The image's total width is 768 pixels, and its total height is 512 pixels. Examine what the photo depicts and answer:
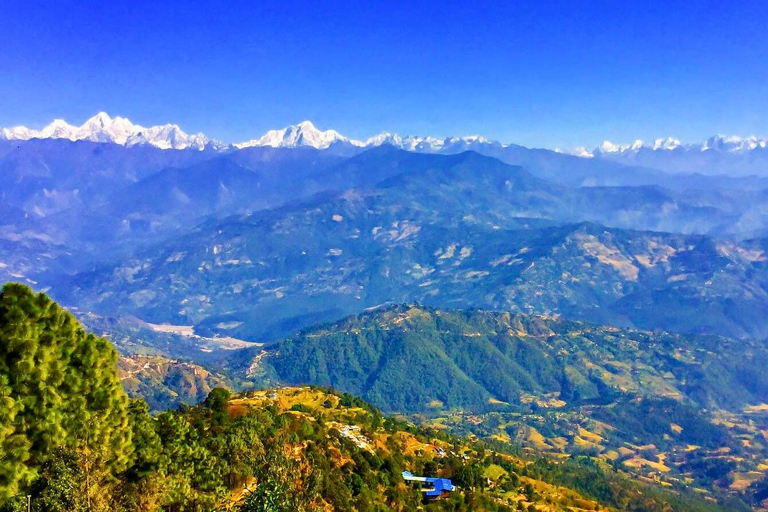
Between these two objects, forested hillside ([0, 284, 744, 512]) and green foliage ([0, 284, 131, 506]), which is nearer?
green foliage ([0, 284, 131, 506])

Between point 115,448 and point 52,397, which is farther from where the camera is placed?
point 115,448

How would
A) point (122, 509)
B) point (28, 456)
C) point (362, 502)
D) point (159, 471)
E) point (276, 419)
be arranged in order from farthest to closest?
point (276, 419) → point (362, 502) → point (159, 471) → point (122, 509) → point (28, 456)

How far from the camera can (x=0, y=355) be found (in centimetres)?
3516

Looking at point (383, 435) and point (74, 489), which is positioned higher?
point (74, 489)

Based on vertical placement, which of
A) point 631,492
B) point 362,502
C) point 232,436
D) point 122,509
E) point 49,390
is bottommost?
point 631,492

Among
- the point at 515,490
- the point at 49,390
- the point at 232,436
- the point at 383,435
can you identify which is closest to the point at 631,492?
the point at 515,490

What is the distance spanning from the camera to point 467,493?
305 ft

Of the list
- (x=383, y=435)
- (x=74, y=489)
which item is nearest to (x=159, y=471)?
(x=74, y=489)

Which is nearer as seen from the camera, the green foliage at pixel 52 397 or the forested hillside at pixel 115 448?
the green foliage at pixel 52 397

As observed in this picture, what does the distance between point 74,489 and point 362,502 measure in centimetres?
3760

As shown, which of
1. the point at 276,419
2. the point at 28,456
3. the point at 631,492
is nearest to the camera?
the point at 28,456

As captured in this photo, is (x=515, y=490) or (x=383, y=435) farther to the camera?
(x=515, y=490)

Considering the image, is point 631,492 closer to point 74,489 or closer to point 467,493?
point 467,493

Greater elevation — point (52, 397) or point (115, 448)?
point (52, 397)
